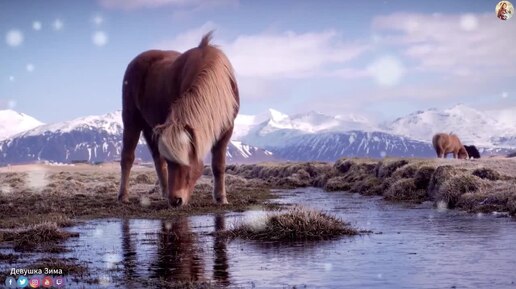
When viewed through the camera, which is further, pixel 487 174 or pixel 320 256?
pixel 487 174

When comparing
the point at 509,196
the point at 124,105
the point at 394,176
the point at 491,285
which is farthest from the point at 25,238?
the point at 394,176

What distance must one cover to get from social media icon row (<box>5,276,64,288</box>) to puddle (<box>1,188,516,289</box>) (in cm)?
19

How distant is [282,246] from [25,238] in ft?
17.8

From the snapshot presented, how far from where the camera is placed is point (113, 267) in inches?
428

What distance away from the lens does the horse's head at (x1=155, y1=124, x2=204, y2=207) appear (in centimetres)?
1574

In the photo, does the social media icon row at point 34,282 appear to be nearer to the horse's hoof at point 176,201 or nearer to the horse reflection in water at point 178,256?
the horse reflection in water at point 178,256

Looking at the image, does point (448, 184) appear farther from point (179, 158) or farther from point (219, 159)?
point (179, 158)

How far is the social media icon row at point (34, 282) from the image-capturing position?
30.6 feet

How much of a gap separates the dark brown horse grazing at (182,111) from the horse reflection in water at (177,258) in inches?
64.6

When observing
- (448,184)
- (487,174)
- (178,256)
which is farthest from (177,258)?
(487,174)

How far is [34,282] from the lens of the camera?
943cm

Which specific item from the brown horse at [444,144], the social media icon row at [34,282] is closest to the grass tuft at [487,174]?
the social media icon row at [34,282]

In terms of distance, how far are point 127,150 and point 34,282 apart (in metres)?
16.4

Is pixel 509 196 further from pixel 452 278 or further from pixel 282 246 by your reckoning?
pixel 452 278
